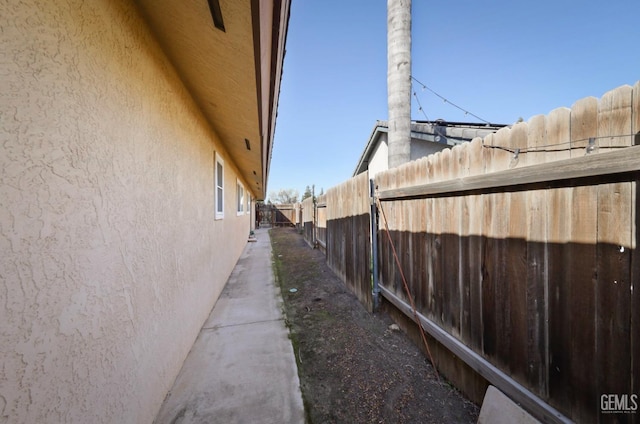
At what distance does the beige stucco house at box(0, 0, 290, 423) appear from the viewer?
918 millimetres

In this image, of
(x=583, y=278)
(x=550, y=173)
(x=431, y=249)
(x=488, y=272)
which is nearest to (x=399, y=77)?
(x=431, y=249)

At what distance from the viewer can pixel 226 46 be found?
179 cm

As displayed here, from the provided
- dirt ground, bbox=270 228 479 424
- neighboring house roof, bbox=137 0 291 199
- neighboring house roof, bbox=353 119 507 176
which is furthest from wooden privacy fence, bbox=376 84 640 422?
neighboring house roof, bbox=353 119 507 176

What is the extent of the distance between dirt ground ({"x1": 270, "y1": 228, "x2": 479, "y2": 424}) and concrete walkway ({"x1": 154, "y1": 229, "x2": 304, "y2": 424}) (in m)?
0.18

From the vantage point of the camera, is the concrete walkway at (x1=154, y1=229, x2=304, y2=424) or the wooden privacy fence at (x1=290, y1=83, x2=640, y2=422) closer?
the wooden privacy fence at (x1=290, y1=83, x2=640, y2=422)

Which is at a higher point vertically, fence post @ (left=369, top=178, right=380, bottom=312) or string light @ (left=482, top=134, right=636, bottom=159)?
string light @ (left=482, top=134, right=636, bottom=159)

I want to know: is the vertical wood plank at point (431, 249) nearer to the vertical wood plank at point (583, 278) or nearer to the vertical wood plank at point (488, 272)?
the vertical wood plank at point (488, 272)

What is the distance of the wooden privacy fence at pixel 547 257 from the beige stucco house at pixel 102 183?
1938mm

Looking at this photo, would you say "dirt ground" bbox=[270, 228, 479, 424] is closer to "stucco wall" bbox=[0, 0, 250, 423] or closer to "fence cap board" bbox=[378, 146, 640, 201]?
"stucco wall" bbox=[0, 0, 250, 423]

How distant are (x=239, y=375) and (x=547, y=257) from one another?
279 cm

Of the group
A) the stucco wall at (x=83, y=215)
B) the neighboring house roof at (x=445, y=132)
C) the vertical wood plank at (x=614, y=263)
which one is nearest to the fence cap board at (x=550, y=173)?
the vertical wood plank at (x=614, y=263)

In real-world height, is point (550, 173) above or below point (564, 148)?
below

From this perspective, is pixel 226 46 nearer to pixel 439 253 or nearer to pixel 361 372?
pixel 439 253

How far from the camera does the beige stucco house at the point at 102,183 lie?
918mm
